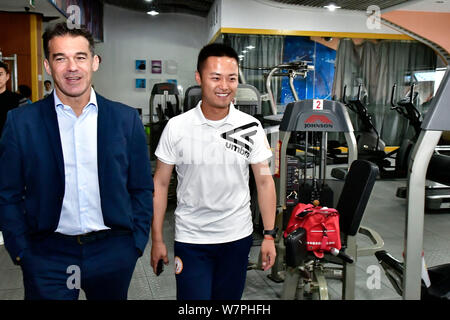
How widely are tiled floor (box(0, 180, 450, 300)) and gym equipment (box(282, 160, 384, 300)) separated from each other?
0.50 m

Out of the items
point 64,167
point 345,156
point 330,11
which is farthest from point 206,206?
point 330,11

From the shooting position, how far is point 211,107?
66.7 inches

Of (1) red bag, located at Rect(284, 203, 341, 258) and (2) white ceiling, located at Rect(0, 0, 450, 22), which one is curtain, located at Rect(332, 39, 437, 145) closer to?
(2) white ceiling, located at Rect(0, 0, 450, 22)

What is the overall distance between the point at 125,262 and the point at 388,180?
6.56m

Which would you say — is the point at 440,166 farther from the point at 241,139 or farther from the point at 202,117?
the point at 202,117

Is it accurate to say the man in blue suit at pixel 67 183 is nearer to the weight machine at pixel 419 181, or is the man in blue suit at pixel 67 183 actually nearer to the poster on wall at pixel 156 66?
the weight machine at pixel 419 181

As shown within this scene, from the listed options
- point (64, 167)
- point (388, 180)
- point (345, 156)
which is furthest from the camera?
point (345, 156)

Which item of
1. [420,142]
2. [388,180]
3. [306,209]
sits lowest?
[388,180]

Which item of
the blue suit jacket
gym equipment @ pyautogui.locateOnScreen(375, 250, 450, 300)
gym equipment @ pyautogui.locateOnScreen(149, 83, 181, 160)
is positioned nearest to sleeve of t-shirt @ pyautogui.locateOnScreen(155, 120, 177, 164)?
the blue suit jacket

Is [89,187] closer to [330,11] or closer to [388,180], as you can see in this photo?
[388,180]

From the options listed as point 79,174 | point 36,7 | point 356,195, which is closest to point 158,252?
point 79,174

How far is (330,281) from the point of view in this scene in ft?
10.4

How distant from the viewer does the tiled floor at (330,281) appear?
9.66 feet
